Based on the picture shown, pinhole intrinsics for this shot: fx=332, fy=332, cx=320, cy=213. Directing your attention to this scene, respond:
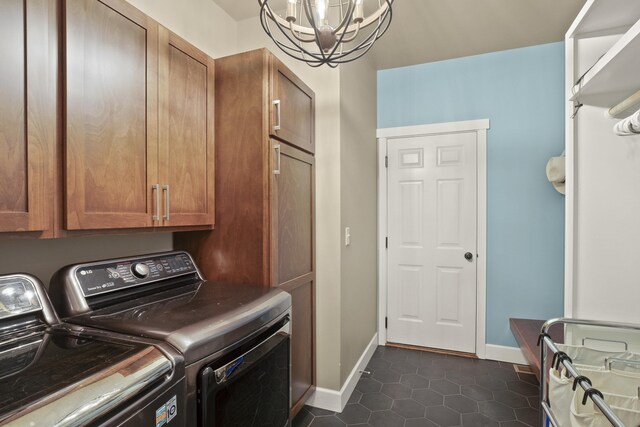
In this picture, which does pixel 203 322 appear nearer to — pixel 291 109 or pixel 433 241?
pixel 291 109

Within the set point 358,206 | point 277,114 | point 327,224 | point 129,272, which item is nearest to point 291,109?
point 277,114

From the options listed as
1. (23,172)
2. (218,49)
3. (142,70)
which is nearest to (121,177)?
(23,172)

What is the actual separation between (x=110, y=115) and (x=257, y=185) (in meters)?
0.68

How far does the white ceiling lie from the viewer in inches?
87.2

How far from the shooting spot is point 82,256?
146 centimetres

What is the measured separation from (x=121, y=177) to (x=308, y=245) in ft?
3.70

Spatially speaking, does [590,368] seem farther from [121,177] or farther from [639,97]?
[121,177]

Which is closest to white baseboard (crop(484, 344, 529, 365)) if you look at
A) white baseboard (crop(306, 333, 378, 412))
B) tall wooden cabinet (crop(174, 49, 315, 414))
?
white baseboard (crop(306, 333, 378, 412))

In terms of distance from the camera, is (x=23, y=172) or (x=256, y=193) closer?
(x=23, y=172)

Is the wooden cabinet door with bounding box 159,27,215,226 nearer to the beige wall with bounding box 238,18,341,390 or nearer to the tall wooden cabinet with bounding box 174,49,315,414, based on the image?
the tall wooden cabinet with bounding box 174,49,315,414

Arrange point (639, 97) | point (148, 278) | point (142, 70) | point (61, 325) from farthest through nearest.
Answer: point (148, 278), point (142, 70), point (639, 97), point (61, 325)

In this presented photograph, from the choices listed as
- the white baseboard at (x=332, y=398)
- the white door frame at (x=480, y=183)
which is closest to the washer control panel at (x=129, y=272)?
the white baseboard at (x=332, y=398)

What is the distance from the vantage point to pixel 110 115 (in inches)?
48.7

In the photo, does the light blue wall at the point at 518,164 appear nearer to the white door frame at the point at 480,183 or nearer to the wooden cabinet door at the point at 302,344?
the white door frame at the point at 480,183
